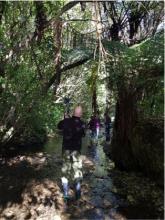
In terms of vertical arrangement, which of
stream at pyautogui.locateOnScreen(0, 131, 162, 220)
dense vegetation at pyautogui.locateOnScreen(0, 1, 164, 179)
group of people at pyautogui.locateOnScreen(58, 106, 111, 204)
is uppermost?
dense vegetation at pyautogui.locateOnScreen(0, 1, 164, 179)

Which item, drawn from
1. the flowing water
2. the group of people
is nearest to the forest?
the flowing water

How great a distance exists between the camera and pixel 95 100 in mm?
9898

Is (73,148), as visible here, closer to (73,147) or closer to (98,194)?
(73,147)

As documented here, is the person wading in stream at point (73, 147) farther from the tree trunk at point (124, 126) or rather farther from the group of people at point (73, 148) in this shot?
the tree trunk at point (124, 126)

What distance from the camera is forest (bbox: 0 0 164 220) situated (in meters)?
8.70

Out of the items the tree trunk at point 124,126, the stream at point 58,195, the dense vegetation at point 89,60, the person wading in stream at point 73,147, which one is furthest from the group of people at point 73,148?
the tree trunk at point 124,126

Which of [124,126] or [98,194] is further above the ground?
[124,126]

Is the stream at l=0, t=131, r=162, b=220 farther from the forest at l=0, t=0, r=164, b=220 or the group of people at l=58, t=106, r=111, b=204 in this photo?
the group of people at l=58, t=106, r=111, b=204

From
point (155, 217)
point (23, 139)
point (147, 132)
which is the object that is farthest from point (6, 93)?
point (155, 217)

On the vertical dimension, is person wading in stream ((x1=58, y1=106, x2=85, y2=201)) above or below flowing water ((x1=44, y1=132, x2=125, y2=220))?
above

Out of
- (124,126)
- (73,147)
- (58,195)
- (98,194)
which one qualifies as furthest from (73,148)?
(124,126)

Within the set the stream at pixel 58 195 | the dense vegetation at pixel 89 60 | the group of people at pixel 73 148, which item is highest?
the dense vegetation at pixel 89 60

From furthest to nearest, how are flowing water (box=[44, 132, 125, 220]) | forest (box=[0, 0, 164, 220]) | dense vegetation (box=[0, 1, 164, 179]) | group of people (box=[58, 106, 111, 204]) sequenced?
dense vegetation (box=[0, 1, 164, 179]), group of people (box=[58, 106, 111, 204]), forest (box=[0, 0, 164, 220]), flowing water (box=[44, 132, 125, 220])

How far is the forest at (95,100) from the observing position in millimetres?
8695
